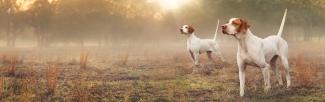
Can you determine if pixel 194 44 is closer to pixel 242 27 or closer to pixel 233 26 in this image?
pixel 242 27

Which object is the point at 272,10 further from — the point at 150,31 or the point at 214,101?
the point at 214,101

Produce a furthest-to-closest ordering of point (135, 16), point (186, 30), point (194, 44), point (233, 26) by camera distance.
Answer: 1. point (135, 16)
2. point (194, 44)
3. point (186, 30)
4. point (233, 26)

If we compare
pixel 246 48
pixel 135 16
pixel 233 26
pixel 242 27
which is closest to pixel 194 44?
pixel 246 48

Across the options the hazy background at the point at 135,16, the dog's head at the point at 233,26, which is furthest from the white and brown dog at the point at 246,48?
the hazy background at the point at 135,16

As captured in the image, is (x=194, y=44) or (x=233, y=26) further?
(x=194, y=44)

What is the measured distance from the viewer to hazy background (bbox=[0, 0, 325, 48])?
6500cm

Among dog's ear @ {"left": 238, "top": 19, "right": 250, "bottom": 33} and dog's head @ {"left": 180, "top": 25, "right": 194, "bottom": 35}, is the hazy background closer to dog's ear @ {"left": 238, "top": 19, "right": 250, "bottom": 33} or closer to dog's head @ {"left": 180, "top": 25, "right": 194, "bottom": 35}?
dog's head @ {"left": 180, "top": 25, "right": 194, "bottom": 35}

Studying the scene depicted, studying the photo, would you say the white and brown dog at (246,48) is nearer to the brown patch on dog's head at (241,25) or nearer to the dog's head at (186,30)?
the brown patch on dog's head at (241,25)

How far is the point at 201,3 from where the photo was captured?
69312 mm

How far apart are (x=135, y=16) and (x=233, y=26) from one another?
6368 centimetres

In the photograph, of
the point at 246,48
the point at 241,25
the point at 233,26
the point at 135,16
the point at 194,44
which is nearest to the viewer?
the point at 233,26

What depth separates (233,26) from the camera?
1016 cm

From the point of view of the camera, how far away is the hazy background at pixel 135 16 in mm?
65000

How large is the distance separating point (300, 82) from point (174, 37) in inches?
3023
